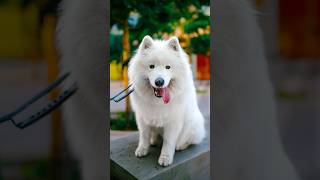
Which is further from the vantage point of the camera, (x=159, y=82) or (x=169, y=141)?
(x=169, y=141)

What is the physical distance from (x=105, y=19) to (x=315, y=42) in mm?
904

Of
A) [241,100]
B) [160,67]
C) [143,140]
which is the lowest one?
[143,140]

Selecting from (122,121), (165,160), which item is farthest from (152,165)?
(122,121)

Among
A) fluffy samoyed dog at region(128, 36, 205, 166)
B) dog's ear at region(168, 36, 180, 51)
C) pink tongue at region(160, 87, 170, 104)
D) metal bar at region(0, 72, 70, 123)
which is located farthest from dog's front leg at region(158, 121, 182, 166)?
metal bar at region(0, 72, 70, 123)

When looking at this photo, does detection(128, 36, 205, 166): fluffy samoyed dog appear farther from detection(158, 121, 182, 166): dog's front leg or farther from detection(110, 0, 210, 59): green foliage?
detection(110, 0, 210, 59): green foliage

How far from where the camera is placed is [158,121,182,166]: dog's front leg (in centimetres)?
198

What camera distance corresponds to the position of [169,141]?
79.7 inches

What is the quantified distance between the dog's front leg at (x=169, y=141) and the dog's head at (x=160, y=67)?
0.47ft

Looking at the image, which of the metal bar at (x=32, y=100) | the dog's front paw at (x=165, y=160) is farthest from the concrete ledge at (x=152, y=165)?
the metal bar at (x=32, y=100)

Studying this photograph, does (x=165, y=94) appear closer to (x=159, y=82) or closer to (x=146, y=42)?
(x=159, y=82)

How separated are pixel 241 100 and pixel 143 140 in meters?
0.47

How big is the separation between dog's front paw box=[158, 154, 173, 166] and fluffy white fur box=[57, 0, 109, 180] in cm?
24

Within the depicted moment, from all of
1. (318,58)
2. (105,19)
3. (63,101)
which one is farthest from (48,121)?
(318,58)

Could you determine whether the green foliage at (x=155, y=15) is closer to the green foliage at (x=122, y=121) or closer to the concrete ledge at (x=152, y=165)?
the green foliage at (x=122, y=121)
